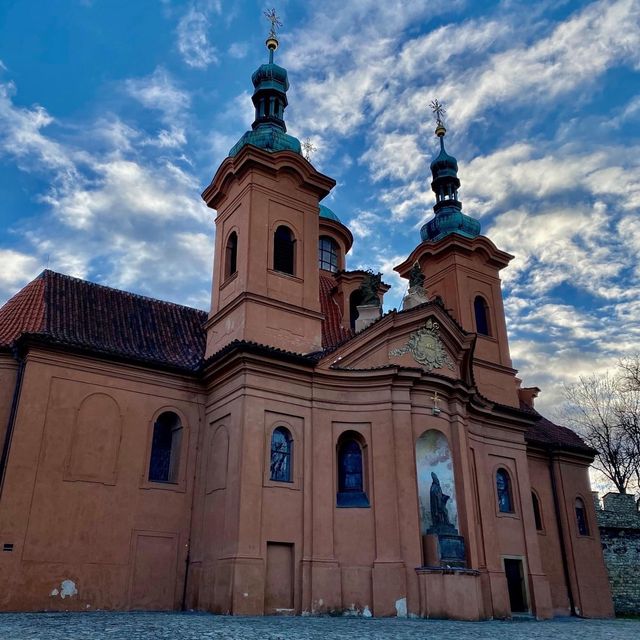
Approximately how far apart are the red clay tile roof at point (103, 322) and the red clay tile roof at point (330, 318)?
12.8 ft

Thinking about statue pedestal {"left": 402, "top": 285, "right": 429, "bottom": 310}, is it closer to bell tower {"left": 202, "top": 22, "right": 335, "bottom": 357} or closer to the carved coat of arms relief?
the carved coat of arms relief

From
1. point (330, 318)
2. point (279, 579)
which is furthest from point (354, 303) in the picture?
point (279, 579)

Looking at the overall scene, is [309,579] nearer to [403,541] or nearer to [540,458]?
[403,541]

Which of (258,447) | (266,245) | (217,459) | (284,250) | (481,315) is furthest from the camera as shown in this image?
(481,315)

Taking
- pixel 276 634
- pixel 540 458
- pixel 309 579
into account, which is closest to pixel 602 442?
pixel 540 458

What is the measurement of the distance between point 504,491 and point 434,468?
480cm

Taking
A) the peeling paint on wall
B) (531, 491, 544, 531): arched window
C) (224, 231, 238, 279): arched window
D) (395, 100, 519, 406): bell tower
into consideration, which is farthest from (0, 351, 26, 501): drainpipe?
(531, 491, 544, 531): arched window

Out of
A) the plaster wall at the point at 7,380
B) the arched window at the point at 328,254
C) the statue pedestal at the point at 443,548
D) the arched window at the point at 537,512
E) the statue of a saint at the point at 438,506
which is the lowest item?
the statue pedestal at the point at 443,548

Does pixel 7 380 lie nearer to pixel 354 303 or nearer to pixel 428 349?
pixel 428 349

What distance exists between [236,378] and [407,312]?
5.27 metres

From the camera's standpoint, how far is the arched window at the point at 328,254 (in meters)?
25.8

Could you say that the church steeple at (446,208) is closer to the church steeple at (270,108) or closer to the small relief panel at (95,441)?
the church steeple at (270,108)

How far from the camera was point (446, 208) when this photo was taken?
26.5 m

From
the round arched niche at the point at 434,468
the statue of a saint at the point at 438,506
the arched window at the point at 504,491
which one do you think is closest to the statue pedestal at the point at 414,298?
the round arched niche at the point at 434,468
